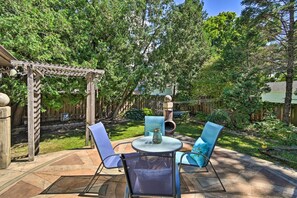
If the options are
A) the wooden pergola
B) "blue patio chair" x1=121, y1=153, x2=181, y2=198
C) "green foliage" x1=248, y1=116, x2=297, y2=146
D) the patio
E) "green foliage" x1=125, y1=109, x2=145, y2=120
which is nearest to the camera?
"blue patio chair" x1=121, y1=153, x2=181, y2=198

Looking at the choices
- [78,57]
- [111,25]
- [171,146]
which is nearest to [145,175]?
[171,146]

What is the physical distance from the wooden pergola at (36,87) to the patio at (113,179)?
534 millimetres

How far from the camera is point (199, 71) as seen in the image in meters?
11.8

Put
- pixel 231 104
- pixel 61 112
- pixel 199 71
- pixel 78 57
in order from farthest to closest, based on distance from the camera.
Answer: pixel 199 71
pixel 61 112
pixel 231 104
pixel 78 57

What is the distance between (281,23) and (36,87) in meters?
9.25

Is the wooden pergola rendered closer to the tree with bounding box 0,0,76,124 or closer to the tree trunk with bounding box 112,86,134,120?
the tree with bounding box 0,0,76,124

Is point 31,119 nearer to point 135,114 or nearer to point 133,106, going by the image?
point 135,114

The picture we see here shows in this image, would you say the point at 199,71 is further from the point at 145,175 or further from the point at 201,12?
the point at 145,175

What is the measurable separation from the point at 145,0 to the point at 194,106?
6.92m

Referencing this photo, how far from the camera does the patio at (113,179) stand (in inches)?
125

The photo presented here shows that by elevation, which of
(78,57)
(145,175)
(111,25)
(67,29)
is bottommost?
(145,175)

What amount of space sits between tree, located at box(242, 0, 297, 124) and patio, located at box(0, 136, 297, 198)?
473 centimetres

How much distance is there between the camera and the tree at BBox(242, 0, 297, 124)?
7250mm

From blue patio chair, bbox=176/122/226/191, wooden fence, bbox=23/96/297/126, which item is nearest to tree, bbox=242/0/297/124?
wooden fence, bbox=23/96/297/126
